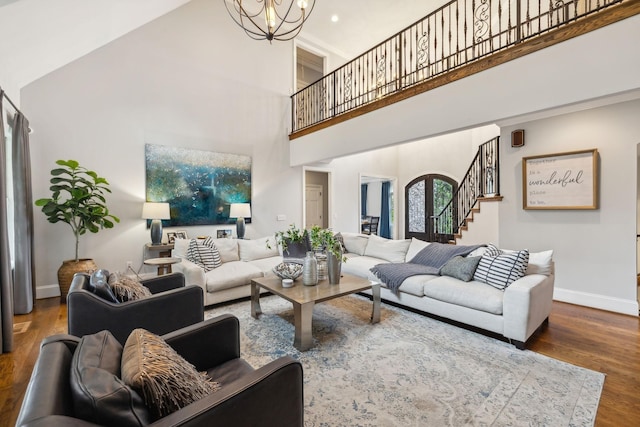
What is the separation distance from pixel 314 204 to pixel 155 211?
404cm

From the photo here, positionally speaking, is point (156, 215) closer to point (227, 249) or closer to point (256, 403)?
point (227, 249)

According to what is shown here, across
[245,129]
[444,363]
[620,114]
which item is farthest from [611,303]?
[245,129]

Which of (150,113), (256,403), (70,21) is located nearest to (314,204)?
(150,113)

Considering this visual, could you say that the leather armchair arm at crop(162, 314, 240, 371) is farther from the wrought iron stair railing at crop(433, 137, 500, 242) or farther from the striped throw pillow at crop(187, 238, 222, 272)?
the wrought iron stair railing at crop(433, 137, 500, 242)

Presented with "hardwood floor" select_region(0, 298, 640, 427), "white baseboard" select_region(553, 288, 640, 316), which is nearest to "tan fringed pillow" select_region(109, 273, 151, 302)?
"hardwood floor" select_region(0, 298, 640, 427)

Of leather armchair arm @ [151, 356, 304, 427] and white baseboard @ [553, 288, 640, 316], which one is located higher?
leather armchair arm @ [151, 356, 304, 427]

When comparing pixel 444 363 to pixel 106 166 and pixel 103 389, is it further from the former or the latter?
pixel 106 166

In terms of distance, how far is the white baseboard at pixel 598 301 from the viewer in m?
3.35

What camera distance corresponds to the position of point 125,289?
7.35 ft

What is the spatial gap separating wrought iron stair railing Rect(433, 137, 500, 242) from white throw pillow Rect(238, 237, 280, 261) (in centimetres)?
359

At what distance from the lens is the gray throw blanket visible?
3.53m

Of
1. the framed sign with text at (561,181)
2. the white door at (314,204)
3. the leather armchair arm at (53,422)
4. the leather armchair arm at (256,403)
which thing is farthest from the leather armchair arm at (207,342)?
the white door at (314,204)

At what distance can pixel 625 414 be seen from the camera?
179 cm

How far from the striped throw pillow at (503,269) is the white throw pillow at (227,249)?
11.0ft
